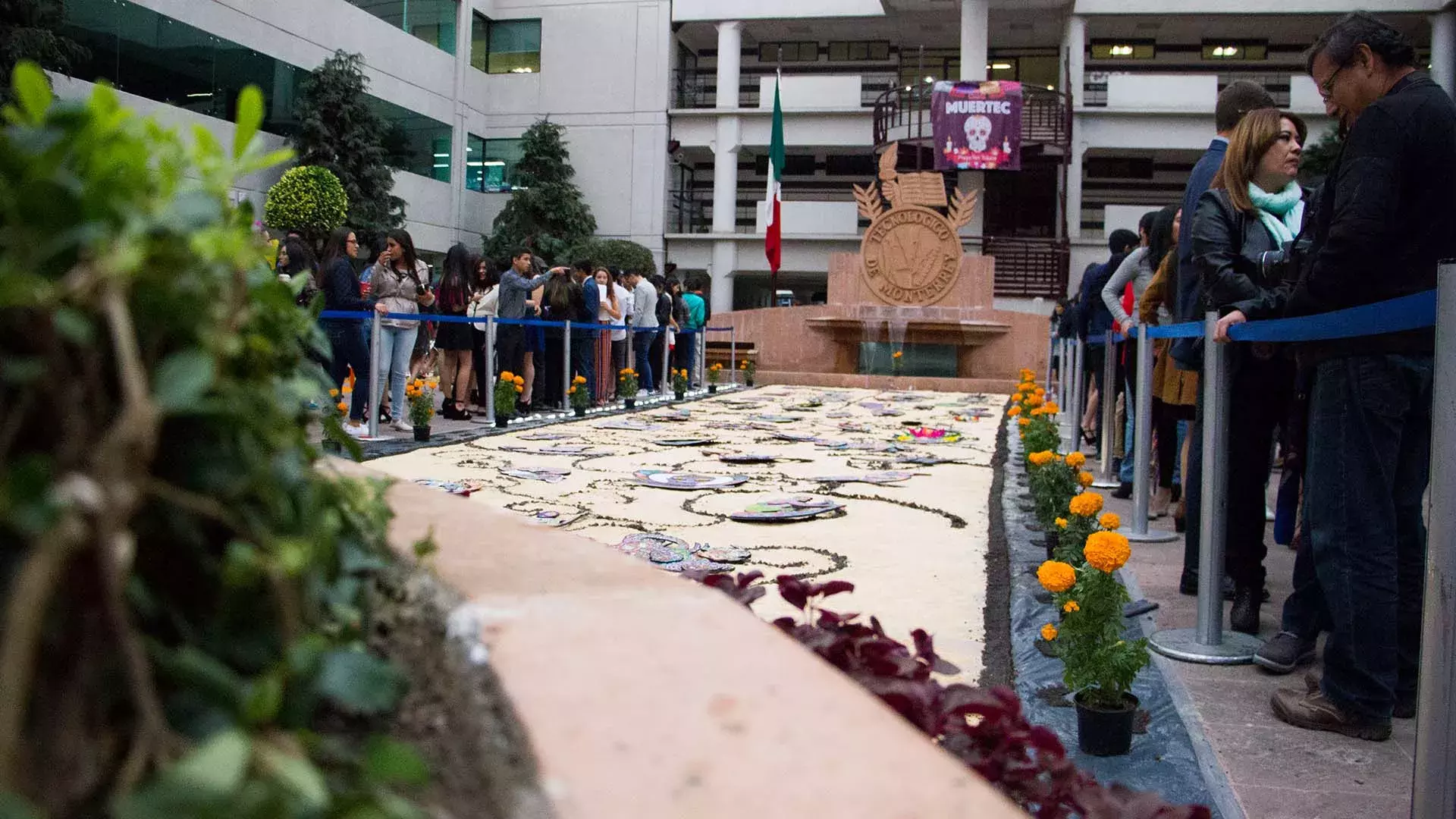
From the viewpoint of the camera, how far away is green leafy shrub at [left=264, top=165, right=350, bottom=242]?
16.3 meters

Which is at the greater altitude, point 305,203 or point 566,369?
point 305,203

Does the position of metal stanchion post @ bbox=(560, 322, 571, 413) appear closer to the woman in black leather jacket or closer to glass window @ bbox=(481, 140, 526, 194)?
the woman in black leather jacket

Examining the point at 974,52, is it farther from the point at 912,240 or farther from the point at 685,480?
the point at 685,480

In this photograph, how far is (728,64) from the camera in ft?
78.2

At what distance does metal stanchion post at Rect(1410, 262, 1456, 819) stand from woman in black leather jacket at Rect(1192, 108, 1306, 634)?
1256 millimetres

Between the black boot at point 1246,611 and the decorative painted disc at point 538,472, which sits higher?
the decorative painted disc at point 538,472

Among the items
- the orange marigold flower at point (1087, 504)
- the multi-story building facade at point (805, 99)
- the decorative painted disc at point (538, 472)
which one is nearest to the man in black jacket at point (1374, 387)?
the orange marigold flower at point (1087, 504)

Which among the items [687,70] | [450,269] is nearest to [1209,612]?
[450,269]

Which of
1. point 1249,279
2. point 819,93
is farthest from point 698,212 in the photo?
point 1249,279

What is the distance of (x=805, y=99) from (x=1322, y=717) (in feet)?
73.6

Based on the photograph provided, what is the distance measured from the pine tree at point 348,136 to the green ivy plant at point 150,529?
58.5 feet

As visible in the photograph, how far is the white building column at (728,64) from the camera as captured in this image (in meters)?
23.8

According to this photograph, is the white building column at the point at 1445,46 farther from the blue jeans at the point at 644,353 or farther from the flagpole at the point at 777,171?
the blue jeans at the point at 644,353

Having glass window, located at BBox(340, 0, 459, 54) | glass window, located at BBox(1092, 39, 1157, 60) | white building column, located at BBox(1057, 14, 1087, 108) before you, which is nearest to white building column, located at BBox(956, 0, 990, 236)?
white building column, located at BBox(1057, 14, 1087, 108)
